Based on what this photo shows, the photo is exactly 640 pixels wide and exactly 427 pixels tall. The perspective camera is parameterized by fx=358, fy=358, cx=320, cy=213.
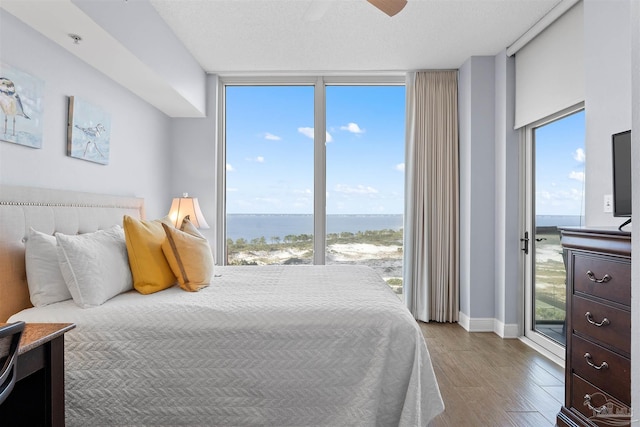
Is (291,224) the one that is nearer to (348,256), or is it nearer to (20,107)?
(348,256)

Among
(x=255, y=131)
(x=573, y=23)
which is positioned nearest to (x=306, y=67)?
(x=255, y=131)

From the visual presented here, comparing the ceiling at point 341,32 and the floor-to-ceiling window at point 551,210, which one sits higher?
the ceiling at point 341,32

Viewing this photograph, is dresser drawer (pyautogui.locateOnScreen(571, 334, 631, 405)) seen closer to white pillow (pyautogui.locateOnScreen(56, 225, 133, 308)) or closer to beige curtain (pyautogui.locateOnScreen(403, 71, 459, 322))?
beige curtain (pyautogui.locateOnScreen(403, 71, 459, 322))

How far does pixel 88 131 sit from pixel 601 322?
10.6 ft

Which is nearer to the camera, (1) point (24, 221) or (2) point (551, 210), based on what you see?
(1) point (24, 221)

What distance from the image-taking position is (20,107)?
193 cm

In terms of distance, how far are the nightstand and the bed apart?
0.31 meters

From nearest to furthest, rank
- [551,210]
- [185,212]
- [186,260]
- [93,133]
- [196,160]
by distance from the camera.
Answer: [186,260], [93,133], [551,210], [185,212], [196,160]

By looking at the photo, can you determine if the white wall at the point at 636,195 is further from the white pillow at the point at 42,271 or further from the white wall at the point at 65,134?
the white wall at the point at 65,134

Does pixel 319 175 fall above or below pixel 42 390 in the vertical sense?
above

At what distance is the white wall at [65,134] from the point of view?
6.37 ft

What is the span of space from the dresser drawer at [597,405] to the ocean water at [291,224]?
2532mm

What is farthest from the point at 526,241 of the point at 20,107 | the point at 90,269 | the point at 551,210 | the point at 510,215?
the point at 20,107

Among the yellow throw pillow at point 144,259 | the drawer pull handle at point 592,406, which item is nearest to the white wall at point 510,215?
the drawer pull handle at point 592,406
